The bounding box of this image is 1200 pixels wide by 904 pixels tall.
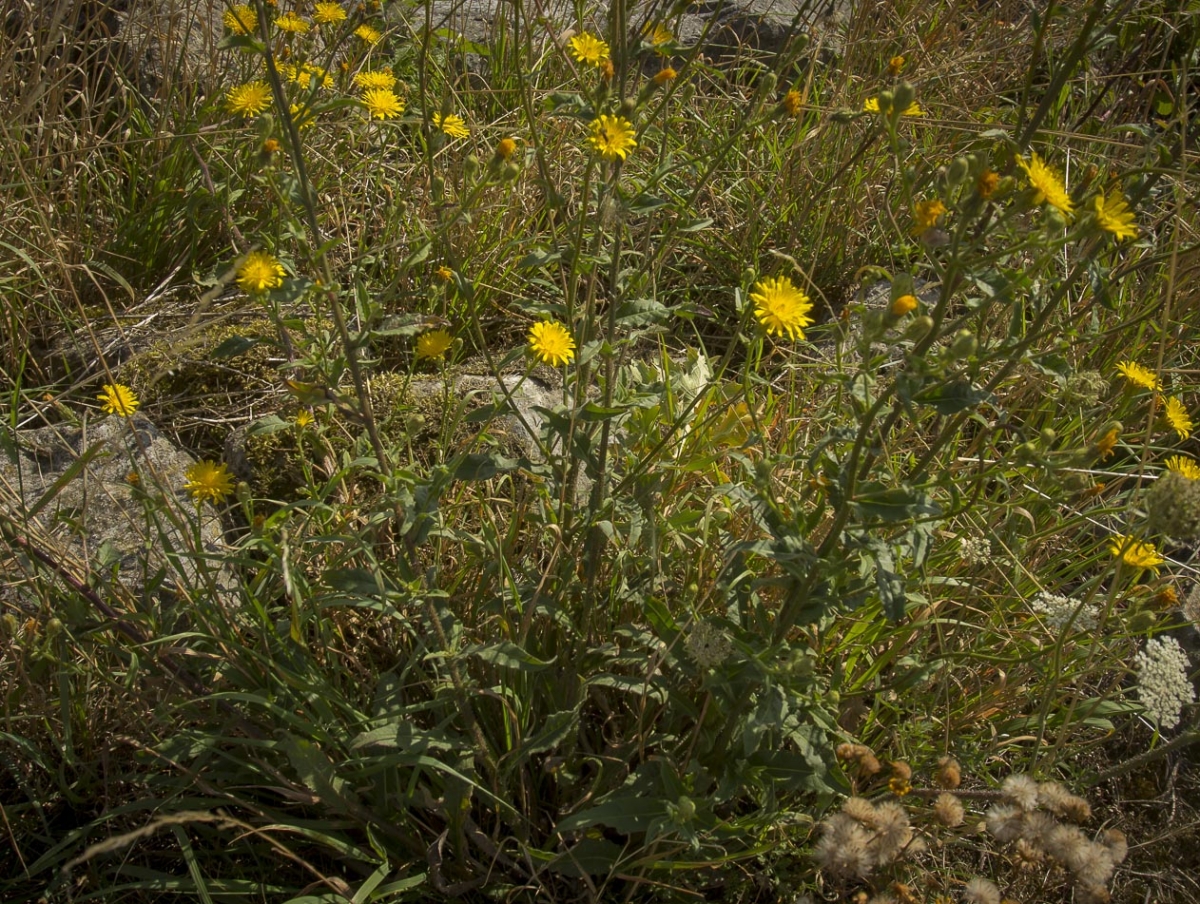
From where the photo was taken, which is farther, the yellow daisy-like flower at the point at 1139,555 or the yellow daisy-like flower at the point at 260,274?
the yellow daisy-like flower at the point at 1139,555

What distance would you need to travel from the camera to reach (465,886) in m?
1.62

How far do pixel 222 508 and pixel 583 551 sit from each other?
39.1 inches

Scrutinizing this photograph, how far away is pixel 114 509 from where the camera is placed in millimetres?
2141

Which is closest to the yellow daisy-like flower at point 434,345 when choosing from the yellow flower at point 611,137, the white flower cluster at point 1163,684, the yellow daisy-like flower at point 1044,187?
the yellow flower at point 611,137

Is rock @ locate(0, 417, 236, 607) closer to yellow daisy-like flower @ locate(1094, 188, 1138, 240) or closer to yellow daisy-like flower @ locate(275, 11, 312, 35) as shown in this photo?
yellow daisy-like flower @ locate(275, 11, 312, 35)

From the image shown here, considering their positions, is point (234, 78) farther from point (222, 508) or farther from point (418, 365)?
point (222, 508)

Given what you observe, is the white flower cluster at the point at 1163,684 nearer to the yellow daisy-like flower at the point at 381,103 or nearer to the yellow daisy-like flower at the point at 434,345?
the yellow daisy-like flower at the point at 434,345

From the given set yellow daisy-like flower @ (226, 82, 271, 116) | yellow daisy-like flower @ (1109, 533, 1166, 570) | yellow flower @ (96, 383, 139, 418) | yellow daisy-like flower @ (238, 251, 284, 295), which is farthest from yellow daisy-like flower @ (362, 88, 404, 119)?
yellow daisy-like flower @ (1109, 533, 1166, 570)

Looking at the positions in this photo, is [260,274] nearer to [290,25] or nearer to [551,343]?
[551,343]

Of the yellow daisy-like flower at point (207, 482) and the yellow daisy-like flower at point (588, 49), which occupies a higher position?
the yellow daisy-like flower at point (588, 49)

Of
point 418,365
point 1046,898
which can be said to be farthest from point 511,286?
point 1046,898

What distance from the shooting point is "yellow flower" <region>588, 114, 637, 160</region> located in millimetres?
1411

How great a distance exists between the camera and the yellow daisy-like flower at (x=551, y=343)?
1.55m

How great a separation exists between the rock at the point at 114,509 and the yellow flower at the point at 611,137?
37.8 inches
